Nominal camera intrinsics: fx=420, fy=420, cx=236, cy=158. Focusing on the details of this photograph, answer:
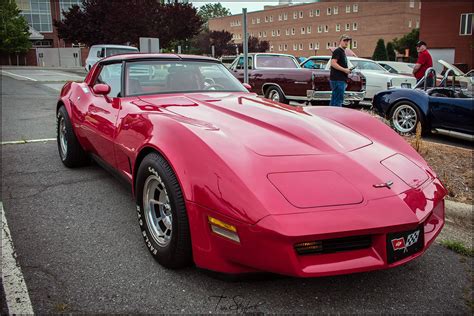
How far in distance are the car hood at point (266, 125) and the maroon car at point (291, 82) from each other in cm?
617

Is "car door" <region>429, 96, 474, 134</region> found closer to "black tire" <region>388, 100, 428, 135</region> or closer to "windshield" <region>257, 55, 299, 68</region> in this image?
"black tire" <region>388, 100, 428, 135</region>

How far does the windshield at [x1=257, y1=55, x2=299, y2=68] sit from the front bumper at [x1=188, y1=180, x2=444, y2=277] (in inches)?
363

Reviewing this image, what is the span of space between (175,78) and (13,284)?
7.33 feet

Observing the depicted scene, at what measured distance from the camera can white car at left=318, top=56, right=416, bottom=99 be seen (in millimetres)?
11609

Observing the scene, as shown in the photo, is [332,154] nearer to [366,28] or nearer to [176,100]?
[176,100]

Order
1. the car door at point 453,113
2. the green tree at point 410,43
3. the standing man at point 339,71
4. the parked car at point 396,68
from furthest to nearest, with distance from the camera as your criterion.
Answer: the green tree at point 410,43
the parked car at point 396,68
the standing man at point 339,71
the car door at point 453,113

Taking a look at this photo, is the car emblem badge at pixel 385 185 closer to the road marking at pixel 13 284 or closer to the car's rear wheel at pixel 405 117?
the road marking at pixel 13 284

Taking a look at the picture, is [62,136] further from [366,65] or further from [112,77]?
[366,65]

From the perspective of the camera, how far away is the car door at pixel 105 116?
3545mm

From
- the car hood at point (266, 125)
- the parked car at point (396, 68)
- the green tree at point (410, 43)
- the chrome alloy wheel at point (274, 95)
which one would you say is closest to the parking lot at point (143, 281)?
the car hood at point (266, 125)

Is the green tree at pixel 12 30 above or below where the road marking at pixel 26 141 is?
above

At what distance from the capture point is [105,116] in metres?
3.68

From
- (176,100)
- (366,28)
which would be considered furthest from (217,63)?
(366,28)

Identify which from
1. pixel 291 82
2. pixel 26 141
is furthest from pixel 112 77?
pixel 291 82
